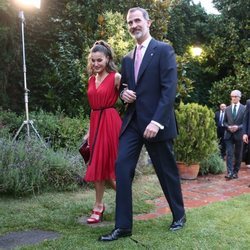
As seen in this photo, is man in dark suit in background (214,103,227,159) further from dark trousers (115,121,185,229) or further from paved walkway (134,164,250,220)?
dark trousers (115,121,185,229)

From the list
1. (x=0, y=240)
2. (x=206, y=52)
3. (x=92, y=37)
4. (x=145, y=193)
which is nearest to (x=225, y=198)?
(x=145, y=193)

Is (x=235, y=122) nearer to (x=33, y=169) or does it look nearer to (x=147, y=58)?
(x=33, y=169)

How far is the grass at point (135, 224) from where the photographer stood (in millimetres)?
3605

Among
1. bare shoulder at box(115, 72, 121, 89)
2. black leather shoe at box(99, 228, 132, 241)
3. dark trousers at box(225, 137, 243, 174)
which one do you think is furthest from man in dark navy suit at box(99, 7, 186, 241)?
dark trousers at box(225, 137, 243, 174)

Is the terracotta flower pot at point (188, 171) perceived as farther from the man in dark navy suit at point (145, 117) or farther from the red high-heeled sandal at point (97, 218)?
the man in dark navy suit at point (145, 117)

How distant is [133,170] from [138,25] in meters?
1.33

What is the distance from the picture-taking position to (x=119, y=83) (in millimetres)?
4270

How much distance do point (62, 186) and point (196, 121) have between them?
9.93 feet

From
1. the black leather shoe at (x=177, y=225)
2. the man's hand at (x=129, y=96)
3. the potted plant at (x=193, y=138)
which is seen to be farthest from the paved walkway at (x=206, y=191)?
the man's hand at (x=129, y=96)

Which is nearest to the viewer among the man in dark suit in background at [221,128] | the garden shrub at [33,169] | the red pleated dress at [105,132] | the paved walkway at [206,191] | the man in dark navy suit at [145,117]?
the man in dark navy suit at [145,117]

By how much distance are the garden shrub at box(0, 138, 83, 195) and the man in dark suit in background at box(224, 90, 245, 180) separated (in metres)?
3.13

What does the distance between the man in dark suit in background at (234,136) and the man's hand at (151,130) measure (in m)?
4.51

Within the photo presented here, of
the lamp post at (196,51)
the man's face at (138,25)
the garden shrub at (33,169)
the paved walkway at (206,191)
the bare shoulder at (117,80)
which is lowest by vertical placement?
the paved walkway at (206,191)

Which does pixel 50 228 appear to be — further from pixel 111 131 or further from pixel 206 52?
pixel 206 52
